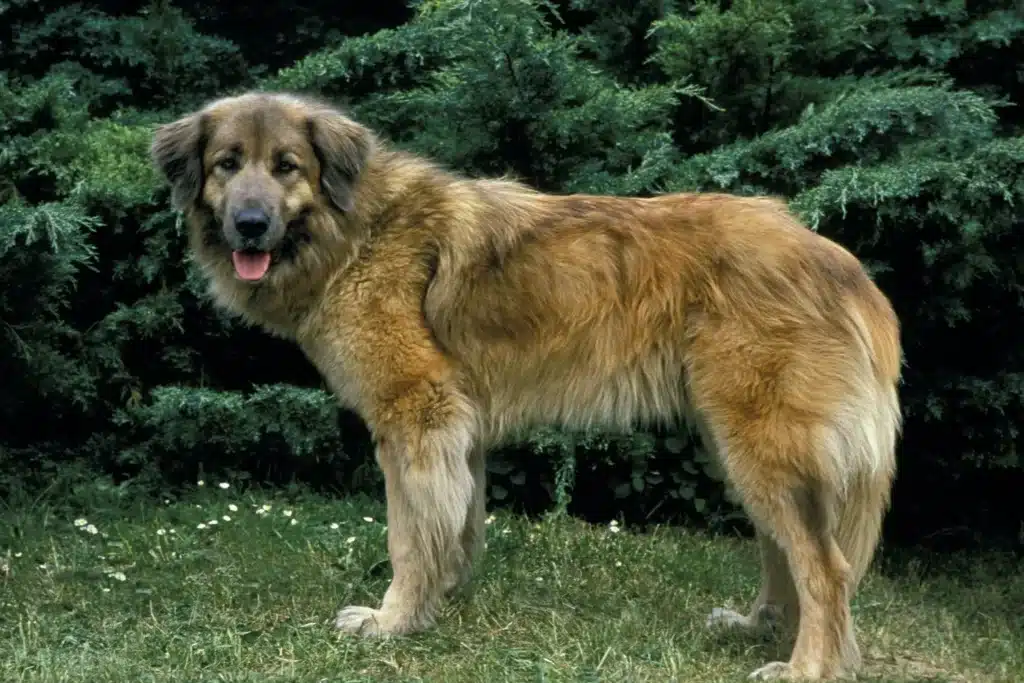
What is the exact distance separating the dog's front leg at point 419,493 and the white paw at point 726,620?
1016 mm

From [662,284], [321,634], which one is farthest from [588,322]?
[321,634]

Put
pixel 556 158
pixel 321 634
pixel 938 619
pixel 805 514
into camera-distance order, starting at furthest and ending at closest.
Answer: pixel 556 158
pixel 938 619
pixel 321 634
pixel 805 514

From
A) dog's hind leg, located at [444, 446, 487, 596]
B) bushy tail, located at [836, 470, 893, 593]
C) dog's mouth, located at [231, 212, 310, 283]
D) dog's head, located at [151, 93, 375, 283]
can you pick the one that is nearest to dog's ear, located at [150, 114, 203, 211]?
dog's head, located at [151, 93, 375, 283]

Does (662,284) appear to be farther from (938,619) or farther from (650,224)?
(938,619)

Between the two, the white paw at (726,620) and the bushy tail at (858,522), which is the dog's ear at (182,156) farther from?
the bushy tail at (858,522)

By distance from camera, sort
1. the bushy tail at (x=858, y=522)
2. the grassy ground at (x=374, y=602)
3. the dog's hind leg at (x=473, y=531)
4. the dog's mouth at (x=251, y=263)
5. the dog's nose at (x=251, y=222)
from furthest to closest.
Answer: the dog's hind leg at (x=473, y=531), the dog's mouth at (x=251, y=263), the dog's nose at (x=251, y=222), the bushy tail at (x=858, y=522), the grassy ground at (x=374, y=602)

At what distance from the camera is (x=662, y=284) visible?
179 inches

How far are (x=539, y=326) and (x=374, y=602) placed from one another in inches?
50.6

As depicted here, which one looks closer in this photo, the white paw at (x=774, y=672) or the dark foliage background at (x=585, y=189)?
the white paw at (x=774, y=672)

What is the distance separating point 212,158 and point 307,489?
2460 mm

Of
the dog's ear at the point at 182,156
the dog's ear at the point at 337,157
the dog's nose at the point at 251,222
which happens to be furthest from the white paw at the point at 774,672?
the dog's ear at the point at 182,156

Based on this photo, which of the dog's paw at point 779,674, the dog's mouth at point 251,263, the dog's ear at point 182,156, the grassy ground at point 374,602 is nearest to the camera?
the dog's paw at point 779,674

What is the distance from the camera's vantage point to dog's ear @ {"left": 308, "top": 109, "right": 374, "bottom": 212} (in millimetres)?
4836

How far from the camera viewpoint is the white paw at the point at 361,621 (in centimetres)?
466
